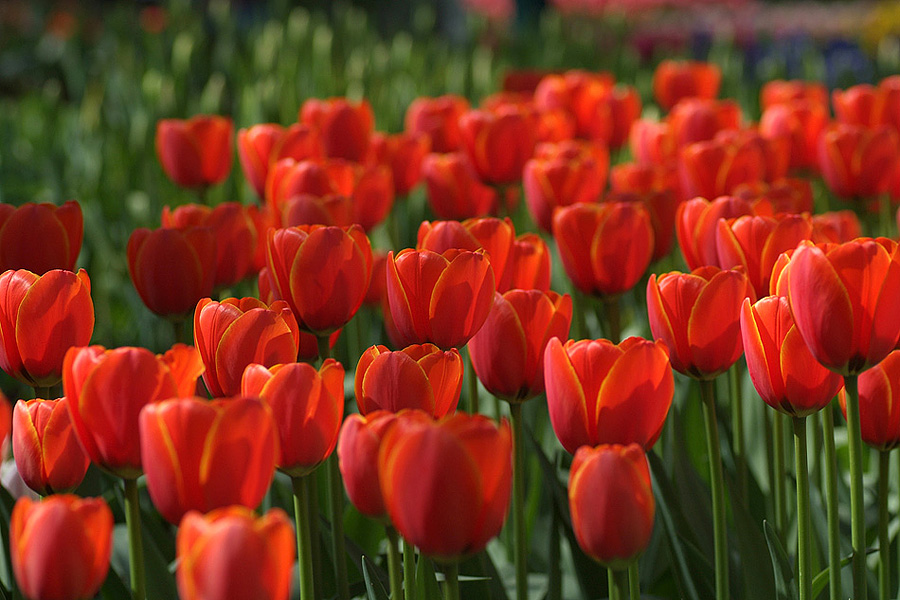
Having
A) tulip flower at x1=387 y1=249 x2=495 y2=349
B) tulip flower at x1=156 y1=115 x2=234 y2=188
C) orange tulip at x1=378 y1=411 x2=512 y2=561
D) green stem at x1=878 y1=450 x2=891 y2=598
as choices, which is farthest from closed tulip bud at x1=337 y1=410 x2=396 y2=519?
tulip flower at x1=156 y1=115 x2=234 y2=188

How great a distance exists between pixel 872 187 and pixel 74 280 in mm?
1445


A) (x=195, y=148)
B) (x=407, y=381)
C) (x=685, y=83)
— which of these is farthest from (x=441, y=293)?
(x=685, y=83)

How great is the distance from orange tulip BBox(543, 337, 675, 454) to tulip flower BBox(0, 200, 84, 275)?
2.10 feet

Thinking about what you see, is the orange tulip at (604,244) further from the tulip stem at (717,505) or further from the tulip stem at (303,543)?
the tulip stem at (303,543)

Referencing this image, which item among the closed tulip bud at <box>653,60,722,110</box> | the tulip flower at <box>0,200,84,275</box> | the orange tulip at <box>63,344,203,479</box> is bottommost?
the orange tulip at <box>63,344,203,479</box>

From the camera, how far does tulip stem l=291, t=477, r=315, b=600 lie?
0.81 metres

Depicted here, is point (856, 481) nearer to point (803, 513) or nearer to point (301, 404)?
point (803, 513)

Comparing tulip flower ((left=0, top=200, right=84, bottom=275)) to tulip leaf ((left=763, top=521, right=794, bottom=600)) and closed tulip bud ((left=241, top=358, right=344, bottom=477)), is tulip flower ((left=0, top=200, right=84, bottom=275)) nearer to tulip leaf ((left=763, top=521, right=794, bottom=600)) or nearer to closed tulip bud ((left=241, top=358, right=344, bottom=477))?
closed tulip bud ((left=241, top=358, right=344, bottom=477))

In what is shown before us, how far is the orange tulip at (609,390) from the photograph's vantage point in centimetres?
81

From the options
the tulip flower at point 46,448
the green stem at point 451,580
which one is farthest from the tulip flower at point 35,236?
the green stem at point 451,580

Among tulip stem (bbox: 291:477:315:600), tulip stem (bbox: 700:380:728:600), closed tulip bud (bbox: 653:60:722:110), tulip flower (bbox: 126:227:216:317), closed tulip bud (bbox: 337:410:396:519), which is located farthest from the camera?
closed tulip bud (bbox: 653:60:722:110)

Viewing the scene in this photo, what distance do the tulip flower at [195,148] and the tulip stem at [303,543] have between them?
47.4 inches

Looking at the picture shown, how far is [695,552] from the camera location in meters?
1.09

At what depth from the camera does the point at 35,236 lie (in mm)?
1156
